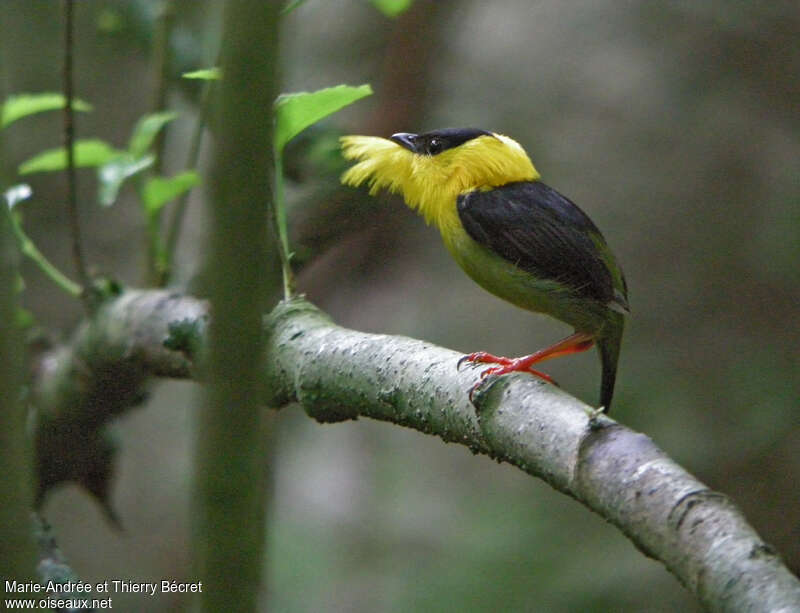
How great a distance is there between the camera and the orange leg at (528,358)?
1.65 m

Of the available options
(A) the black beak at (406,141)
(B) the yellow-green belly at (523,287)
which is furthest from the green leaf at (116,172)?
(B) the yellow-green belly at (523,287)

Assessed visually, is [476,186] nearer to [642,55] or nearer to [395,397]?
[395,397]

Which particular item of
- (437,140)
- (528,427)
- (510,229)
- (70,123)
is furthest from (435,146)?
(528,427)

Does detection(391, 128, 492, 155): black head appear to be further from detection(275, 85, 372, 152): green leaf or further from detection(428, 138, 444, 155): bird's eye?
detection(275, 85, 372, 152): green leaf

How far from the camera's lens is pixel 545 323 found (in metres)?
5.78

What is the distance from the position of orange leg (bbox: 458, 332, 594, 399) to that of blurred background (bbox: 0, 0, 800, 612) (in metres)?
1.13

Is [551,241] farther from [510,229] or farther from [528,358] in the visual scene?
[528,358]

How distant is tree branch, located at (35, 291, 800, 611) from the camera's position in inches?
39.9

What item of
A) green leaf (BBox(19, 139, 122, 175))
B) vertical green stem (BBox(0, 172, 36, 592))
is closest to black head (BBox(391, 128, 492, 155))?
green leaf (BBox(19, 139, 122, 175))

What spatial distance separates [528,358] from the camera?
202cm

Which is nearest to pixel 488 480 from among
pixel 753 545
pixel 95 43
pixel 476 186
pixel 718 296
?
pixel 718 296

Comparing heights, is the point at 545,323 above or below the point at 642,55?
below

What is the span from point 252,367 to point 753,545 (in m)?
0.59

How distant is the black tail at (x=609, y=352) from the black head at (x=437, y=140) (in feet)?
1.95
